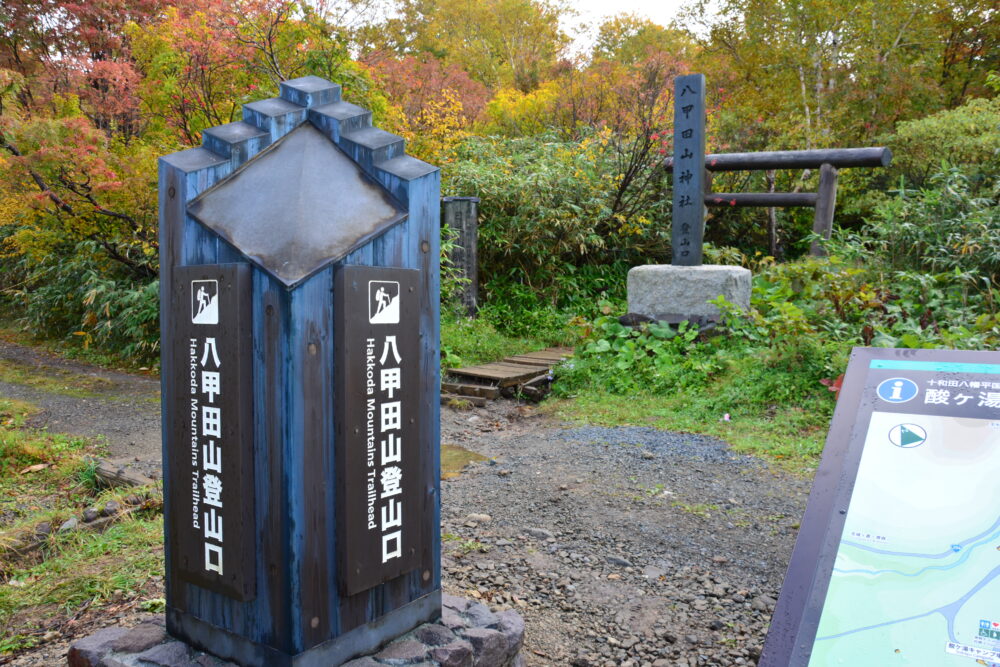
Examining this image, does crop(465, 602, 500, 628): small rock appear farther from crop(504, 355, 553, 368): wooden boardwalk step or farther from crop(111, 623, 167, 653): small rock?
crop(504, 355, 553, 368): wooden boardwalk step

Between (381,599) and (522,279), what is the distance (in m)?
7.61

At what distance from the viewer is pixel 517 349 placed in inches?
316

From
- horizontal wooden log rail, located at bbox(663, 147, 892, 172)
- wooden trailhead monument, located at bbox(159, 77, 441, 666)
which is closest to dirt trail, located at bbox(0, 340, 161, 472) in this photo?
wooden trailhead monument, located at bbox(159, 77, 441, 666)

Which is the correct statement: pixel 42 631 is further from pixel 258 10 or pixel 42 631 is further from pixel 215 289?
pixel 258 10

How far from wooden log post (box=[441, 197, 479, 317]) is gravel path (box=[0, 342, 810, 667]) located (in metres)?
3.35

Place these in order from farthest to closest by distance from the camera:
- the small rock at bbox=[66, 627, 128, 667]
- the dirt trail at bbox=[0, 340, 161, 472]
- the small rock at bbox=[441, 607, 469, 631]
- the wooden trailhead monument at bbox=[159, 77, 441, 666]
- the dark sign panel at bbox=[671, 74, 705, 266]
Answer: the dark sign panel at bbox=[671, 74, 705, 266]
the dirt trail at bbox=[0, 340, 161, 472]
the small rock at bbox=[441, 607, 469, 631]
the small rock at bbox=[66, 627, 128, 667]
the wooden trailhead monument at bbox=[159, 77, 441, 666]

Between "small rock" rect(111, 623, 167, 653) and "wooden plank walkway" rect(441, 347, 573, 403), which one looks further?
"wooden plank walkway" rect(441, 347, 573, 403)

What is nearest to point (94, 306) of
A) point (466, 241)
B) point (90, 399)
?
point (90, 399)

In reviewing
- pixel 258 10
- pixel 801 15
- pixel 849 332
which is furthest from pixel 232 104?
pixel 801 15

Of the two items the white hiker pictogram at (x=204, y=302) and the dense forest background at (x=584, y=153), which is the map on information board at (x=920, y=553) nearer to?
the white hiker pictogram at (x=204, y=302)

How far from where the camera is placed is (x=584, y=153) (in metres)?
9.91

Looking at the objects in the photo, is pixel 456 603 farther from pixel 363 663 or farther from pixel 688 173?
pixel 688 173

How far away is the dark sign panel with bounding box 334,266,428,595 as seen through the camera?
179cm

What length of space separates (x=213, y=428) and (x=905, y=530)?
159 centimetres
